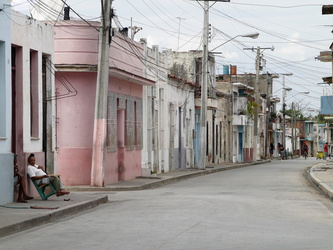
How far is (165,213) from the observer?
16.7 metres

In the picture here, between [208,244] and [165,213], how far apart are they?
207 inches

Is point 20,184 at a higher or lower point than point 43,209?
higher

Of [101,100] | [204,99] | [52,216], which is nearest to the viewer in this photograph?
[52,216]

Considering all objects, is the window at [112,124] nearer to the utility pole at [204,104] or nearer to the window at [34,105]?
the window at [34,105]

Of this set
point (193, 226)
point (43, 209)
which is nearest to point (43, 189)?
point (43, 209)

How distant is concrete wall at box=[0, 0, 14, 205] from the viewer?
1861cm

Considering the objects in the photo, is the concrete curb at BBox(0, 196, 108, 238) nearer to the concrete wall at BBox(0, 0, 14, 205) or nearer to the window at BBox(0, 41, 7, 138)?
the concrete wall at BBox(0, 0, 14, 205)

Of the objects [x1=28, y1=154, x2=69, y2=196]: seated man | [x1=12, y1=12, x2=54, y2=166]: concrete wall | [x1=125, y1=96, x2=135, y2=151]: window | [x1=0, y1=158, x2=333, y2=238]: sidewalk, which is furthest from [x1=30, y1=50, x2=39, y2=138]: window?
[x1=125, y1=96, x2=135, y2=151]: window

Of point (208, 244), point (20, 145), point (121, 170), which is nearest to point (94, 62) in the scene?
point (121, 170)

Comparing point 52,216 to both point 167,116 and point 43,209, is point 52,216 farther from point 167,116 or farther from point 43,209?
point 167,116

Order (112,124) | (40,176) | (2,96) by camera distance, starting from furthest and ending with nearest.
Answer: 1. (112,124)
2. (40,176)
3. (2,96)

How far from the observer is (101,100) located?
1006 inches

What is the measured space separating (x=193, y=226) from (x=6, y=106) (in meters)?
6.84

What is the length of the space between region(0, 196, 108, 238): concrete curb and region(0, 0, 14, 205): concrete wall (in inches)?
68.8
